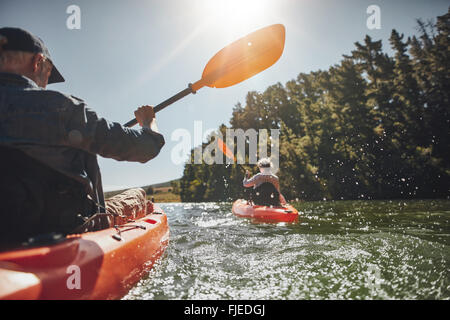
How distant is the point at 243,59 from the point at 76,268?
129 inches

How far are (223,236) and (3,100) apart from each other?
10.9ft

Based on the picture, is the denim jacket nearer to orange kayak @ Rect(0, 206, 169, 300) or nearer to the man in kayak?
the man in kayak

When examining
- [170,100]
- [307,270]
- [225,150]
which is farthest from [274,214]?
[225,150]

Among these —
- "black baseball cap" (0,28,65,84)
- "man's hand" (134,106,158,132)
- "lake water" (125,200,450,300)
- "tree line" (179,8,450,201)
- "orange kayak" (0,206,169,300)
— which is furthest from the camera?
"tree line" (179,8,450,201)

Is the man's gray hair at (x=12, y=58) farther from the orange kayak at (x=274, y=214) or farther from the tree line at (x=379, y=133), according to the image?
the tree line at (x=379, y=133)

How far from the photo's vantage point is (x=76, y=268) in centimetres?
133

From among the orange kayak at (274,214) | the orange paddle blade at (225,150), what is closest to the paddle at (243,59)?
the orange kayak at (274,214)

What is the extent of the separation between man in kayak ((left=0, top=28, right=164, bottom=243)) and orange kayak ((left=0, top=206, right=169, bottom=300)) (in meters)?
0.18

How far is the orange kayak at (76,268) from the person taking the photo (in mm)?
1112

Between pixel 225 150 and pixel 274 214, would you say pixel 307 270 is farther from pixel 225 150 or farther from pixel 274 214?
pixel 225 150

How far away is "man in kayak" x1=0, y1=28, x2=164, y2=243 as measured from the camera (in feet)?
4.29

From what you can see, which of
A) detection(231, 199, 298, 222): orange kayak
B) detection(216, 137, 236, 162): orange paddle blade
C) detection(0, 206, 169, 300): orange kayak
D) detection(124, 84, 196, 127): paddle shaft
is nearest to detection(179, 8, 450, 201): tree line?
detection(216, 137, 236, 162): orange paddle blade
